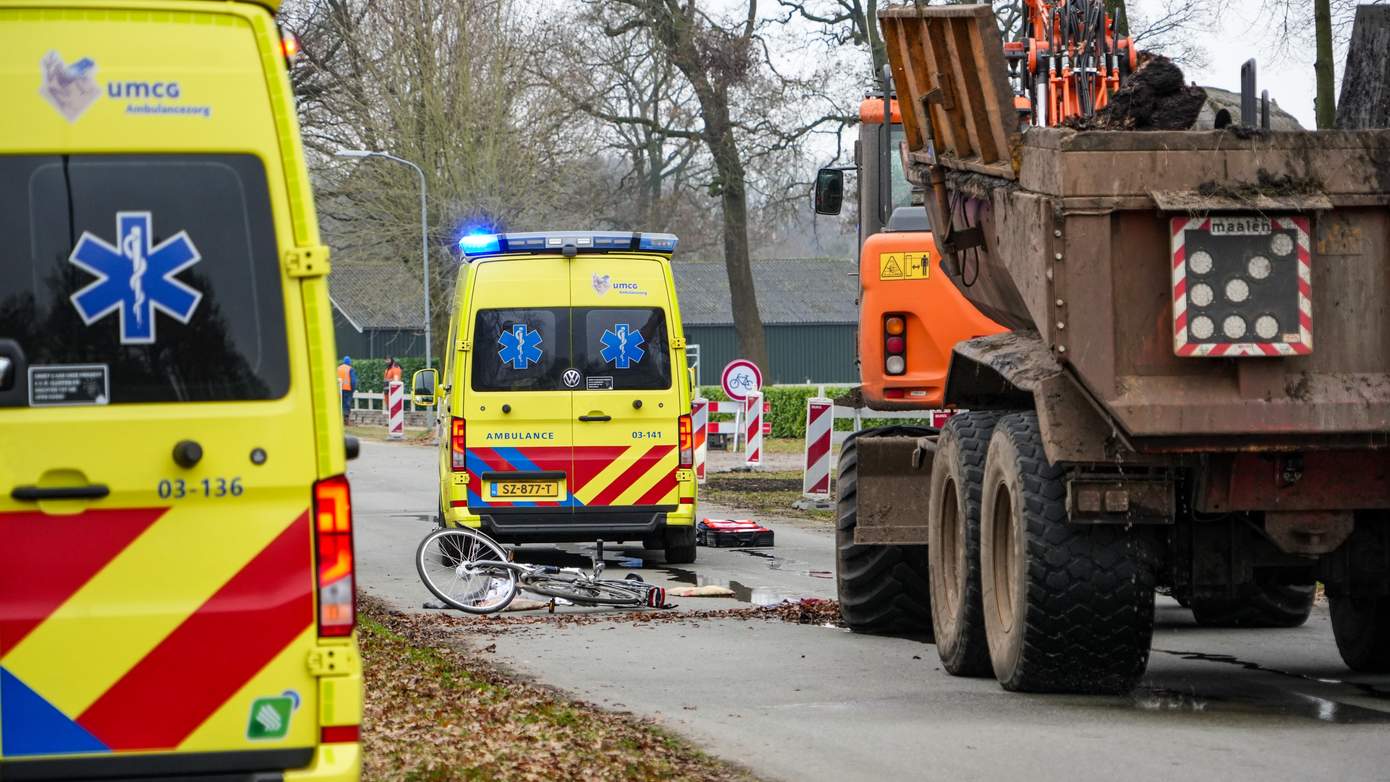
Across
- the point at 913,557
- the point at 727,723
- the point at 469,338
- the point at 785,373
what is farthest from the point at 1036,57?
the point at 785,373

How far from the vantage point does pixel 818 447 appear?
74.3 feet

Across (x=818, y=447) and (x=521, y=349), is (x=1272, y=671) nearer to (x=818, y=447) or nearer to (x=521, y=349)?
(x=521, y=349)

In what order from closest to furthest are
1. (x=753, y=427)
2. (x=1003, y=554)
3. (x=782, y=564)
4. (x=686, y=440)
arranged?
(x=1003, y=554) < (x=686, y=440) < (x=782, y=564) < (x=753, y=427)

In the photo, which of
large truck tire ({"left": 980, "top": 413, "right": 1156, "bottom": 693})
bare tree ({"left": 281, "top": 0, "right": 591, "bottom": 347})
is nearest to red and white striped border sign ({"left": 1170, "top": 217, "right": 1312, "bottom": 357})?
large truck tire ({"left": 980, "top": 413, "right": 1156, "bottom": 693})

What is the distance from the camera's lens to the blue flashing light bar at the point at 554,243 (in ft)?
51.6

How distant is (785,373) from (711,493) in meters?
51.0

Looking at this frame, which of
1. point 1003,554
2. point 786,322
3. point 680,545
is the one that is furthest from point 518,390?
point 786,322

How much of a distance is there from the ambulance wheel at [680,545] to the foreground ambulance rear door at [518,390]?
1026 mm

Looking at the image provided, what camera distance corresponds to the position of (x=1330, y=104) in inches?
746

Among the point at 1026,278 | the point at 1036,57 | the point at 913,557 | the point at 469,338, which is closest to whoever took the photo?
the point at 1026,278

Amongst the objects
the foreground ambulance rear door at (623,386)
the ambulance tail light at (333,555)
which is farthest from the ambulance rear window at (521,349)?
the ambulance tail light at (333,555)

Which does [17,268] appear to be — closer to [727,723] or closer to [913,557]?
[727,723]

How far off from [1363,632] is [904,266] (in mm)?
3289

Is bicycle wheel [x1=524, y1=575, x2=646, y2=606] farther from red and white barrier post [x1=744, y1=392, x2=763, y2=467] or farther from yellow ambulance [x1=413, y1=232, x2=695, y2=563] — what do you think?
red and white barrier post [x1=744, y1=392, x2=763, y2=467]
